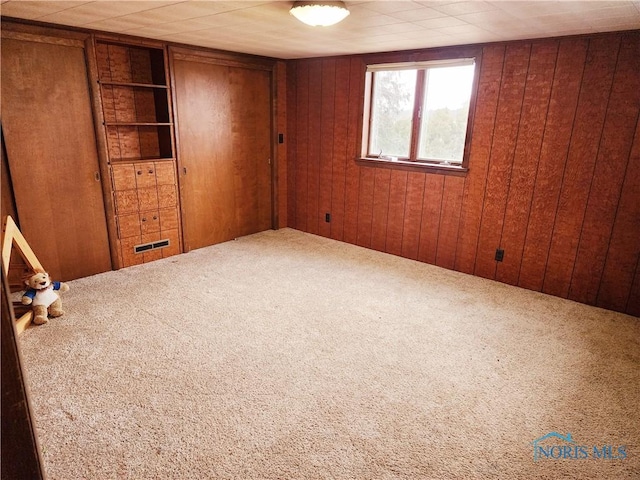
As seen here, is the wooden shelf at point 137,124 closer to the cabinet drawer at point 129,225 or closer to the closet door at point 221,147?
the closet door at point 221,147

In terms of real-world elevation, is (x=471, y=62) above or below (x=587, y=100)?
above

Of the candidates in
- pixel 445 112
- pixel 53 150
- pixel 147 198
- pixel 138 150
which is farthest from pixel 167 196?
pixel 445 112

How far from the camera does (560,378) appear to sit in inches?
93.2

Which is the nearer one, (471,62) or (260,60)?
(471,62)

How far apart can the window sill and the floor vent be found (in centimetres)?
229

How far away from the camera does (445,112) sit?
390 cm

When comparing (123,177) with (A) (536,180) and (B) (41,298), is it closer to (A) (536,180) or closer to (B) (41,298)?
(B) (41,298)

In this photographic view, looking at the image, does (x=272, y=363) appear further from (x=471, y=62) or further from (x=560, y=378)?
(x=471, y=62)

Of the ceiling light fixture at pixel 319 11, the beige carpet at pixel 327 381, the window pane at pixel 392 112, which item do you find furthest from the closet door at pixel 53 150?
the window pane at pixel 392 112

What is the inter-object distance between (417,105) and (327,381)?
291 cm

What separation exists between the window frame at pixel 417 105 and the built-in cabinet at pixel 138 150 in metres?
2.05

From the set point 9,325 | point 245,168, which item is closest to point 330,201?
point 245,168

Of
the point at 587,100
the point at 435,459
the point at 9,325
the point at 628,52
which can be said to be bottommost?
the point at 435,459

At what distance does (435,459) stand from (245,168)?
3901 mm
